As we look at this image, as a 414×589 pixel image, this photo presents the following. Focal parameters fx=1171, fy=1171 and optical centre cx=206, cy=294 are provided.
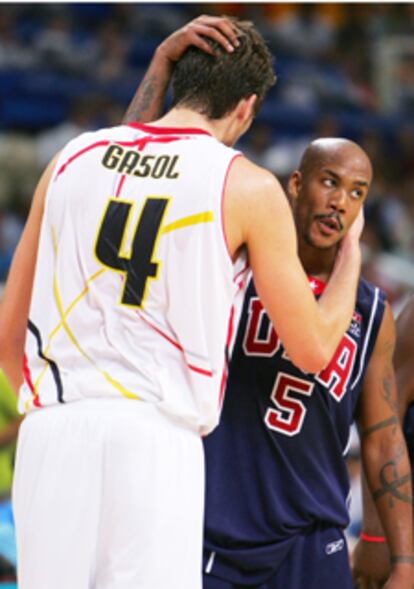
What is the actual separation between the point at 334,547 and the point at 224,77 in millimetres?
1361

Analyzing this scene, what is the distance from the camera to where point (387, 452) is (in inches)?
138

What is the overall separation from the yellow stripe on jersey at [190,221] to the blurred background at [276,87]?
5.94 meters

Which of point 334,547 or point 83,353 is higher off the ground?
point 83,353

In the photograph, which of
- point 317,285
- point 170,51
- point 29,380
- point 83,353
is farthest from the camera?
point 317,285

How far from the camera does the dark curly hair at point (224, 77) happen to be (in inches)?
117

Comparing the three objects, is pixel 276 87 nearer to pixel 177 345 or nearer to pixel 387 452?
pixel 387 452

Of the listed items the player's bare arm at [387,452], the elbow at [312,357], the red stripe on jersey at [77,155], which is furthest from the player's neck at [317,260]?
the red stripe on jersey at [77,155]

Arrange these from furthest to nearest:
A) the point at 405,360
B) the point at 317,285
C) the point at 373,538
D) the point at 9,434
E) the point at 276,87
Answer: the point at 276,87
the point at 9,434
the point at 405,360
the point at 373,538
the point at 317,285

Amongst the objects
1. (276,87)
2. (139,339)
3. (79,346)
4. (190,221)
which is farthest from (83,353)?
(276,87)

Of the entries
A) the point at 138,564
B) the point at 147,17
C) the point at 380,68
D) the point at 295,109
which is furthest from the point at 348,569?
the point at 380,68

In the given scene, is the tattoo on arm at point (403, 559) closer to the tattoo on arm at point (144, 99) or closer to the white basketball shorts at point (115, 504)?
the white basketball shorts at point (115, 504)

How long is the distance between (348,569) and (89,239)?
127 centimetres

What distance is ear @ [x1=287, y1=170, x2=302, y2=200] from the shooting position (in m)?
3.39

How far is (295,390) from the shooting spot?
10.7ft
